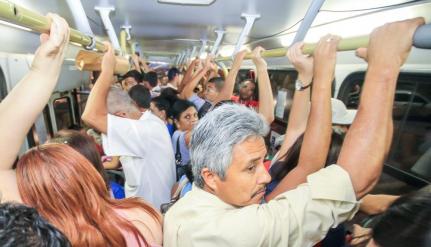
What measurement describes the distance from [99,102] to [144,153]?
0.49m

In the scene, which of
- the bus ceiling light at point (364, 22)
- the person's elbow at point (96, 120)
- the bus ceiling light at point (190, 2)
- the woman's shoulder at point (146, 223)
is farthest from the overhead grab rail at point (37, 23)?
the bus ceiling light at point (364, 22)

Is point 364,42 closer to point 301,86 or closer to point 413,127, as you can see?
point 301,86

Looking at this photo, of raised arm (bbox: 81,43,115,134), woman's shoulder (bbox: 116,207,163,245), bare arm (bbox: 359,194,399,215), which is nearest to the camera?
woman's shoulder (bbox: 116,207,163,245)

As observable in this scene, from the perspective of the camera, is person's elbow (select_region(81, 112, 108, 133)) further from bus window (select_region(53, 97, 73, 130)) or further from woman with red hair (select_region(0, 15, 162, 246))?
bus window (select_region(53, 97, 73, 130))

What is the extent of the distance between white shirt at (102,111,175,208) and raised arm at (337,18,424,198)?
57.7 inches

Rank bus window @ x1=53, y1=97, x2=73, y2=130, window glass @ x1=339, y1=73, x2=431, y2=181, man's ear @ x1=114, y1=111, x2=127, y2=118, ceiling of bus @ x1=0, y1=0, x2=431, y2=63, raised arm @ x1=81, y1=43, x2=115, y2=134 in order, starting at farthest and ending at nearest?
bus window @ x1=53, y1=97, x2=73, y2=130, window glass @ x1=339, y1=73, x2=431, y2=181, man's ear @ x1=114, y1=111, x2=127, y2=118, ceiling of bus @ x1=0, y1=0, x2=431, y2=63, raised arm @ x1=81, y1=43, x2=115, y2=134

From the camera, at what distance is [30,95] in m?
1.13

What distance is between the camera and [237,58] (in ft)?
8.34

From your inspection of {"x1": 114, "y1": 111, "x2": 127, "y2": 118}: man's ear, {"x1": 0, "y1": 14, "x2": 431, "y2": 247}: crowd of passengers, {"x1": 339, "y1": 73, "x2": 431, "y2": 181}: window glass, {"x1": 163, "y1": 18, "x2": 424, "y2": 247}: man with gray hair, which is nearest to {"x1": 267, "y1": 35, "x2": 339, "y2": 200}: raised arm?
{"x1": 0, "y1": 14, "x2": 431, "y2": 247}: crowd of passengers

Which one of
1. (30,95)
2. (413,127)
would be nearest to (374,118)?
(30,95)

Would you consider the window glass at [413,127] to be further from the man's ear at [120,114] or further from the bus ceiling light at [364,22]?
the man's ear at [120,114]

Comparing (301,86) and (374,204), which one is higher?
(301,86)

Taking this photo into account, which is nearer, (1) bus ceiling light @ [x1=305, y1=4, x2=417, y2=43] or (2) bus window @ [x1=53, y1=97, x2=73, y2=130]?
(1) bus ceiling light @ [x1=305, y1=4, x2=417, y2=43]

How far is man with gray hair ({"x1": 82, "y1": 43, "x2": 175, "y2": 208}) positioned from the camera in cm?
196
